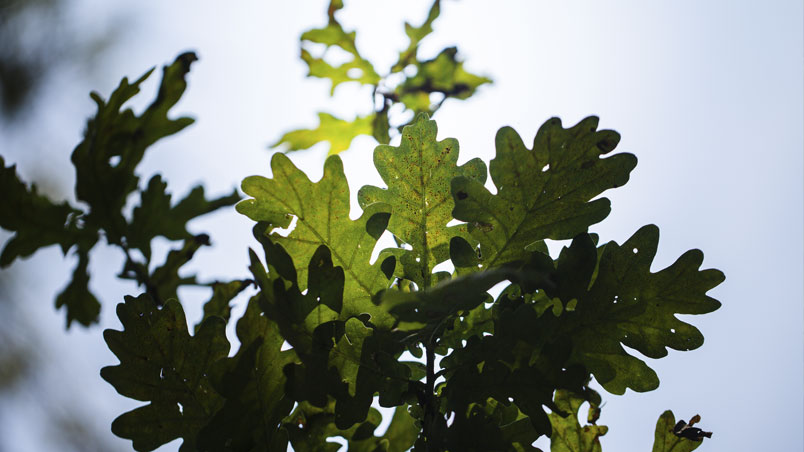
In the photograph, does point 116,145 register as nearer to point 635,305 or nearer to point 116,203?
point 116,203

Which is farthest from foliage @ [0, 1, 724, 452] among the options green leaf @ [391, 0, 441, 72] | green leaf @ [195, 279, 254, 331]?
green leaf @ [391, 0, 441, 72]

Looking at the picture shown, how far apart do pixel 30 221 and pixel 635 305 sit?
1.75 metres

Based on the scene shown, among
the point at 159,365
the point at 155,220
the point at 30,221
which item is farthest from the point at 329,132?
the point at 159,365

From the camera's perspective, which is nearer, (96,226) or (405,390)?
(405,390)

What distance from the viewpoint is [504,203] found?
1.03m

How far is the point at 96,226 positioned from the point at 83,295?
0.90 feet

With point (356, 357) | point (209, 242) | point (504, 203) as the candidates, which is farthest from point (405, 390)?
point (209, 242)

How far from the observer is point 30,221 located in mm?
1807

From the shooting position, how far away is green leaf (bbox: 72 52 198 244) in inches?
67.4

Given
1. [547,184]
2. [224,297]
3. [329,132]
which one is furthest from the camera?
[329,132]

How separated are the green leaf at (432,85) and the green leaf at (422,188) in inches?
33.6

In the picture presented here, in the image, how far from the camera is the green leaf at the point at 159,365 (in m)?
1.04

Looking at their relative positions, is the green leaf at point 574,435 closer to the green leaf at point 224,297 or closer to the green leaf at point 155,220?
the green leaf at point 224,297

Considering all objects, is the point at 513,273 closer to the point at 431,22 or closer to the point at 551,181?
the point at 551,181
